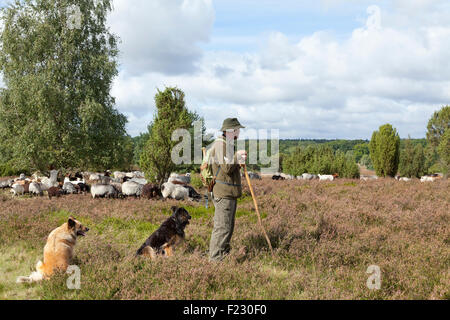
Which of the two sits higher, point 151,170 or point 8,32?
point 8,32

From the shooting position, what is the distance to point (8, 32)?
23.0 meters

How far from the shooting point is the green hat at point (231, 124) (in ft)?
20.1

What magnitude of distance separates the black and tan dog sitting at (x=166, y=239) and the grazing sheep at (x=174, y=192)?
8.92 meters

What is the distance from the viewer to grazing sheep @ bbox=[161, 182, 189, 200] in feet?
49.4

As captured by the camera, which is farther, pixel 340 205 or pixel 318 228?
pixel 340 205

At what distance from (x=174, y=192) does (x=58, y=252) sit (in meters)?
9.66

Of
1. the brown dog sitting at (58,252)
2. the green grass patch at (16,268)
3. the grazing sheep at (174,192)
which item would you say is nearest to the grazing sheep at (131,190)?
the grazing sheep at (174,192)

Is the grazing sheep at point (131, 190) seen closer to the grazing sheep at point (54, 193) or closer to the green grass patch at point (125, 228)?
the grazing sheep at point (54, 193)

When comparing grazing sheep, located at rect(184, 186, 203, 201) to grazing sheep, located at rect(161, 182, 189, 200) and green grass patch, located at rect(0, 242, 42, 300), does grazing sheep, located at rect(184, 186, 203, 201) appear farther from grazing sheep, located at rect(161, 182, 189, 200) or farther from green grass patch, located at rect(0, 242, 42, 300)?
green grass patch, located at rect(0, 242, 42, 300)

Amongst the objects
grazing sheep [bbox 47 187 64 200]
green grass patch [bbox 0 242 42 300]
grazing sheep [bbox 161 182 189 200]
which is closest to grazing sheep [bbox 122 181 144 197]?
grazing sheep [bbox 161 182 189 200]

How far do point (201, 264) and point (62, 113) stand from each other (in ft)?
68.9
